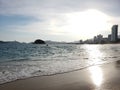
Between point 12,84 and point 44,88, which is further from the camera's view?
point 12,84

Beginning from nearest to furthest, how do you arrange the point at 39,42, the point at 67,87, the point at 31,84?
the point at 67,87 < the point at 31,84 < the point at 39,42

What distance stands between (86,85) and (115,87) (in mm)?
1436

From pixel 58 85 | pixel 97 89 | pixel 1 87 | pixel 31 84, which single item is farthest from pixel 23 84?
pixel 97 89

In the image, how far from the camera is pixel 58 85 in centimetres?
941

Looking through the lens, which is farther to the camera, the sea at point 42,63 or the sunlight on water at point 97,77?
the sea at point 42,63

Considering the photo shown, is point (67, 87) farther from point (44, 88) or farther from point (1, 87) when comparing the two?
point (1, 87)

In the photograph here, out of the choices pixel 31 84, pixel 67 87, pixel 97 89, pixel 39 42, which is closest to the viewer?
pixel 97 89

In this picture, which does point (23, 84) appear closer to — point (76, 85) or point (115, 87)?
point (76, 85)

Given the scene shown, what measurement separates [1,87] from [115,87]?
5464 millimetres

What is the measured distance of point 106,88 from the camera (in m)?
8.55

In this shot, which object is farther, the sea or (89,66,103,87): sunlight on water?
the sea

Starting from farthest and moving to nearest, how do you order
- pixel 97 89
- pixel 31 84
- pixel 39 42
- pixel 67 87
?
pixel 39 42 < pixel 31 84 < pixel 67 87 < pixel 97 89

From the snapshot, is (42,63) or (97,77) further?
(42,63)

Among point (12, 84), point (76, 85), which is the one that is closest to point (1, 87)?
point (12, 84)
